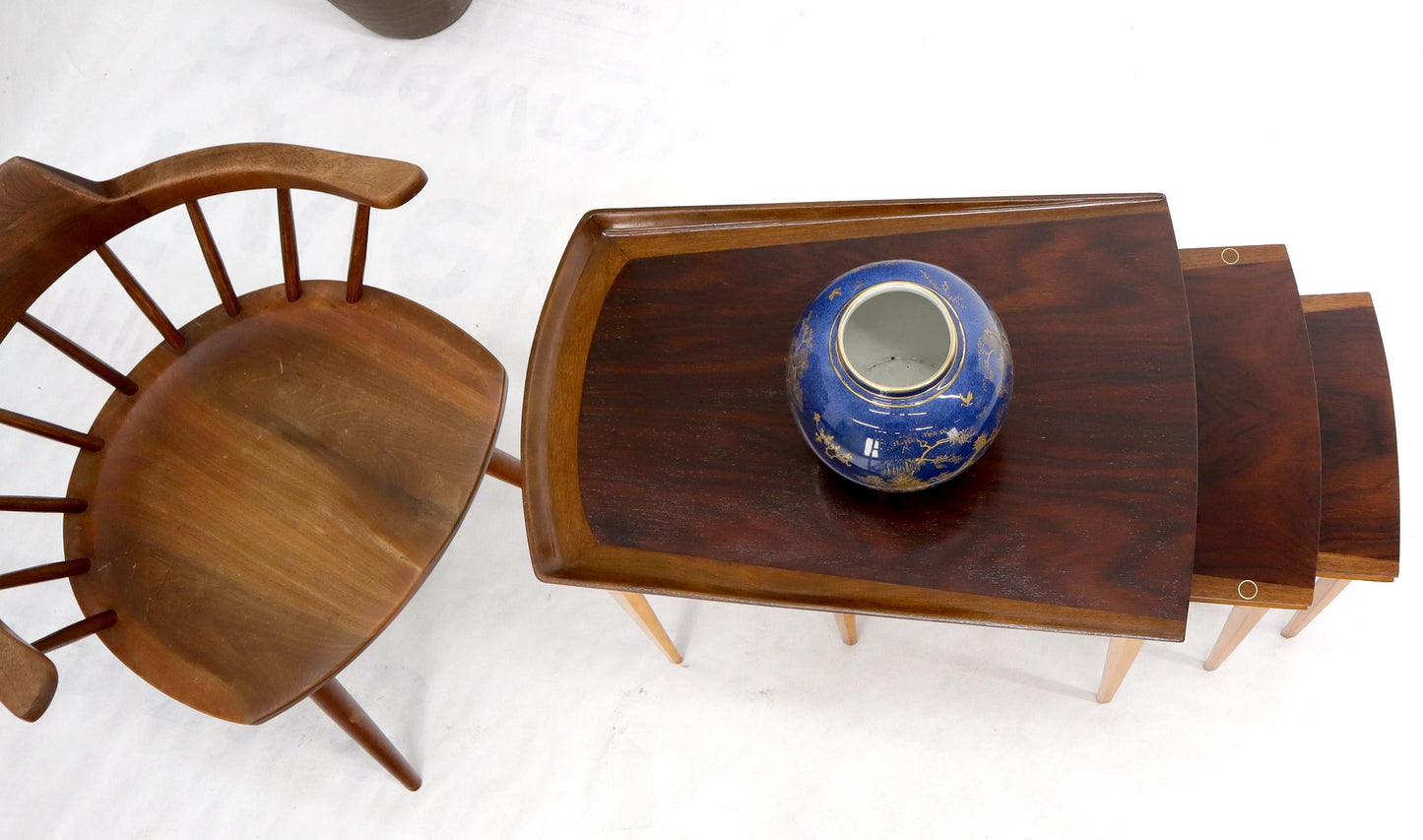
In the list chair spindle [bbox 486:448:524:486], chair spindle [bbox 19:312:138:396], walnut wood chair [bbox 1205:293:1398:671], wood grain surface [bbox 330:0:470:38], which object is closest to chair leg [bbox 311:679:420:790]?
chair spindle [bbox 486:448:524:486]

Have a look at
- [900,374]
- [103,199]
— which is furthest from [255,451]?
[900,374]

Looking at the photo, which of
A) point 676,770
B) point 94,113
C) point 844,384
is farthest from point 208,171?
point 94,113

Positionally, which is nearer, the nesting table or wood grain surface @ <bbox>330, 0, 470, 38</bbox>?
the nesting table

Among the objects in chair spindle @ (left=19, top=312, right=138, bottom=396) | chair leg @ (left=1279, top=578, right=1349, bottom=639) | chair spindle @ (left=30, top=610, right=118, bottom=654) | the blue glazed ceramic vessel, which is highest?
the blue glazed ceramic vessel

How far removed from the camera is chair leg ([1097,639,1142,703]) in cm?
126

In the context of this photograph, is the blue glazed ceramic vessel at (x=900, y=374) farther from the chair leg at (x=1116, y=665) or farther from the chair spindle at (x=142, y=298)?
the chair spindle at (x=142, y=298)

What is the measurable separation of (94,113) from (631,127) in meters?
1.15

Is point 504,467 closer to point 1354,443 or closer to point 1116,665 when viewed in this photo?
point 1116,665

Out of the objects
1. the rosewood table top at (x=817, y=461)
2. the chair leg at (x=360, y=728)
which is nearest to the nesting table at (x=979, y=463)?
the rosewood table top at (x=817, y=461)

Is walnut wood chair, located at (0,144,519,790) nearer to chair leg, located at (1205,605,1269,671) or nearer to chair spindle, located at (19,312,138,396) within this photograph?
chair spindle, located at (19,312,138,396)

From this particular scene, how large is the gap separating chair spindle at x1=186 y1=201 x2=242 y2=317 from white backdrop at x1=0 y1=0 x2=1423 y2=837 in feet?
1.88

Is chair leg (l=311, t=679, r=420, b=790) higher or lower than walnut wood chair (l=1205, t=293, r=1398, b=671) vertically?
lower

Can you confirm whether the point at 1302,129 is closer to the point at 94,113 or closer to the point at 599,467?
the point at 599,467

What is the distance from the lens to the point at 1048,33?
6.70 ft
